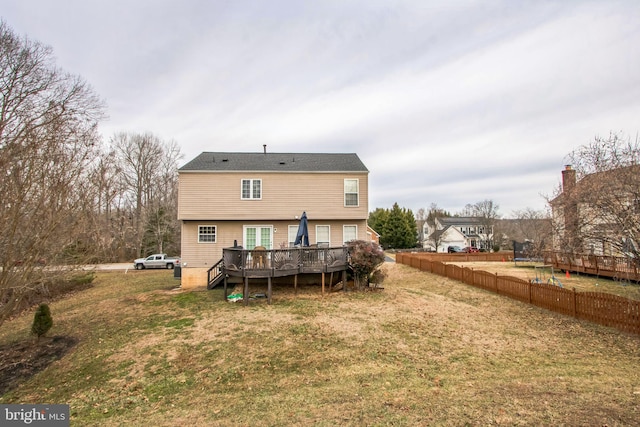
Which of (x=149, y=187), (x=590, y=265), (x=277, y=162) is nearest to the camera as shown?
(x=277, y=162)

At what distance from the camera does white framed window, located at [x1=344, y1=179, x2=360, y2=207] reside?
17.3 m

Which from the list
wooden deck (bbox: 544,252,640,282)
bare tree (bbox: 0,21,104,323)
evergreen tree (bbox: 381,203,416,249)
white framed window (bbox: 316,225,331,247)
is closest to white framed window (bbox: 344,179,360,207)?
white framed window (bbox: 316,225,331,247)

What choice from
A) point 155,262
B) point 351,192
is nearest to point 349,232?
point 351,192

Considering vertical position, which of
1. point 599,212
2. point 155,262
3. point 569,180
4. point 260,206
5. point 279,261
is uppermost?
point 569,180

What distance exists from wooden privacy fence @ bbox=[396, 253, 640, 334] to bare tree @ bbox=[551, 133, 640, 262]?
5.14 feet

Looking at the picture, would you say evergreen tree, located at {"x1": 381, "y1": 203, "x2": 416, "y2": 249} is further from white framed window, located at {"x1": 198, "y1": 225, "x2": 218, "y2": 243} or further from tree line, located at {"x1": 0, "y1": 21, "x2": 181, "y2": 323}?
tree line, located at {"x1": 0, "y1": 21, "x2": 181, "y2": 323}

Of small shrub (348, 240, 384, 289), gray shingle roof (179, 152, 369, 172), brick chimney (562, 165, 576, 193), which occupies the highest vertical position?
gray shingle roof (179, 152, 369, 172)

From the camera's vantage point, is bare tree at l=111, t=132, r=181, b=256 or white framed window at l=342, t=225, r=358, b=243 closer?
white framed window at l=342, t=225, r=358, b=243

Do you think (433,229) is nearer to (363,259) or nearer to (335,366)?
(363,259)

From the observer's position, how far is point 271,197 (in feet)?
55.6

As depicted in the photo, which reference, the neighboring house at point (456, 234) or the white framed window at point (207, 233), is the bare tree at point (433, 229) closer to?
the neighboring house at point (456, 234)

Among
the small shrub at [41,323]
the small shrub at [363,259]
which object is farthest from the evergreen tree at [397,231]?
the small shrub at [41,323]

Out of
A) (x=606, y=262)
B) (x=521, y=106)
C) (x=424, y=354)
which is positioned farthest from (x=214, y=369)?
(x=606, y=262)

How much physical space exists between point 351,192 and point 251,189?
555 cm
